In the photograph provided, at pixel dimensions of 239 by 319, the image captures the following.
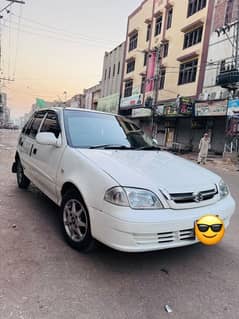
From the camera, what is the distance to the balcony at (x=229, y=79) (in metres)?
15.3

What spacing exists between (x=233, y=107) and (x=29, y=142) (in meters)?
14.1

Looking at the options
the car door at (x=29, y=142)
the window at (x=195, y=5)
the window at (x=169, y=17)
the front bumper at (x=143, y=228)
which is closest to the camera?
the front bumper at (x=143, y=228)

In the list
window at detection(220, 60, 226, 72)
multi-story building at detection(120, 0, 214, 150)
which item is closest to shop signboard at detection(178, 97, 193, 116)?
multi-story building at detection(120, 0, 214, 150)

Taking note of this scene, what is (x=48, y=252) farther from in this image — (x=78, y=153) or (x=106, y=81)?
(x=106, y=81)

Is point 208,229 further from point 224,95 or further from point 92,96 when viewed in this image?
point 92,96

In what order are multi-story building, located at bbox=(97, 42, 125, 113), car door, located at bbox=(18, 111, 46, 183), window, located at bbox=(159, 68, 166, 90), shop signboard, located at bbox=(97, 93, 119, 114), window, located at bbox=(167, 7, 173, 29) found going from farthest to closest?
multi-story building, located at bbox=(97, 42, 125, 113) → shop signboard, located at bbox=(97, 93, 119, 114) → window, located at bbox=(159, 68, 166, 90) → window, located at bbox=(167, 7, 173, 29) → car door, located at bbox=(18, 111, 46, 183)

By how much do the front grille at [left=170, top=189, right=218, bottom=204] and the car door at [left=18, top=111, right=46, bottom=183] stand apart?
8.83ft

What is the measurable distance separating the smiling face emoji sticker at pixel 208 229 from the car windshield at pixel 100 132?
149 cm

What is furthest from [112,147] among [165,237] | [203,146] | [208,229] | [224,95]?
[224,95]

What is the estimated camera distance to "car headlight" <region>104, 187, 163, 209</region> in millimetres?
2383

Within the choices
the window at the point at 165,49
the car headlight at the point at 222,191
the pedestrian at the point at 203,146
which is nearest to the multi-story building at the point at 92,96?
the window at the point at 165,49

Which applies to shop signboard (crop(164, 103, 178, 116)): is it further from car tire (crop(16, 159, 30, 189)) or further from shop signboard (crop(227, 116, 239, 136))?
car tire (crop(16, 159, 30, 189))

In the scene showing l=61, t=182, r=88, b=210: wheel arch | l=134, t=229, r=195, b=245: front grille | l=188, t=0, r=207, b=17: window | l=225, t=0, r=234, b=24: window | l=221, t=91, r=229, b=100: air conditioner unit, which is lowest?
l=134, t=229, r=195, b=245: front grille

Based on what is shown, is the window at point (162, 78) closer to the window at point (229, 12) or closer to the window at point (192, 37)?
the window at point (192, 37)
